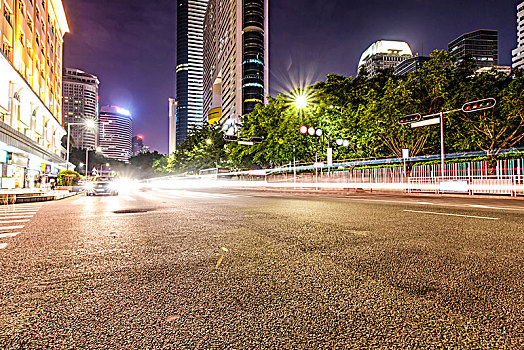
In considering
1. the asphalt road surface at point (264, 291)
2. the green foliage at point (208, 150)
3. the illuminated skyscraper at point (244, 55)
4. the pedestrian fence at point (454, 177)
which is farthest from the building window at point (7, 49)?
the illuminated skyscraper at point (244, 55)

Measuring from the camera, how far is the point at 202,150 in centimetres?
5938

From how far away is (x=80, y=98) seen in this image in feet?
588

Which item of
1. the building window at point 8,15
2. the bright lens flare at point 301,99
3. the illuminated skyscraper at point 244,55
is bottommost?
the bright lens flare at point 301,99

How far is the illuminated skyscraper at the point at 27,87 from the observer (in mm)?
22906

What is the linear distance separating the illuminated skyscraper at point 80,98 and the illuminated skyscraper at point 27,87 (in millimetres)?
141342

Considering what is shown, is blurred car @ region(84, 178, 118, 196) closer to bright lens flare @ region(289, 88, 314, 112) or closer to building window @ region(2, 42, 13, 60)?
building window @ region(2, 42, 13, 60)

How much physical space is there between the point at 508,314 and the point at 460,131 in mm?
28806

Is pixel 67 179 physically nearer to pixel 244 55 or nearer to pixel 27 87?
pixel 27 87

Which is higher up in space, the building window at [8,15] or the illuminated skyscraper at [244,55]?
the illuminated skyscraper at [244,55]

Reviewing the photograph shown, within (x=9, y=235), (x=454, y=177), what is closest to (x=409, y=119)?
(x=454, y=177)

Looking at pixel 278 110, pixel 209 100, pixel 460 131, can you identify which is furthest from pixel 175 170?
pixel 209 100

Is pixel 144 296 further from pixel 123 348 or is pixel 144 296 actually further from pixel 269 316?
pixel 269 316

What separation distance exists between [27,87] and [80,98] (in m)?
179

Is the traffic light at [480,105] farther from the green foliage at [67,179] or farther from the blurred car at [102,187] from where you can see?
the green foliage at [67,179]
